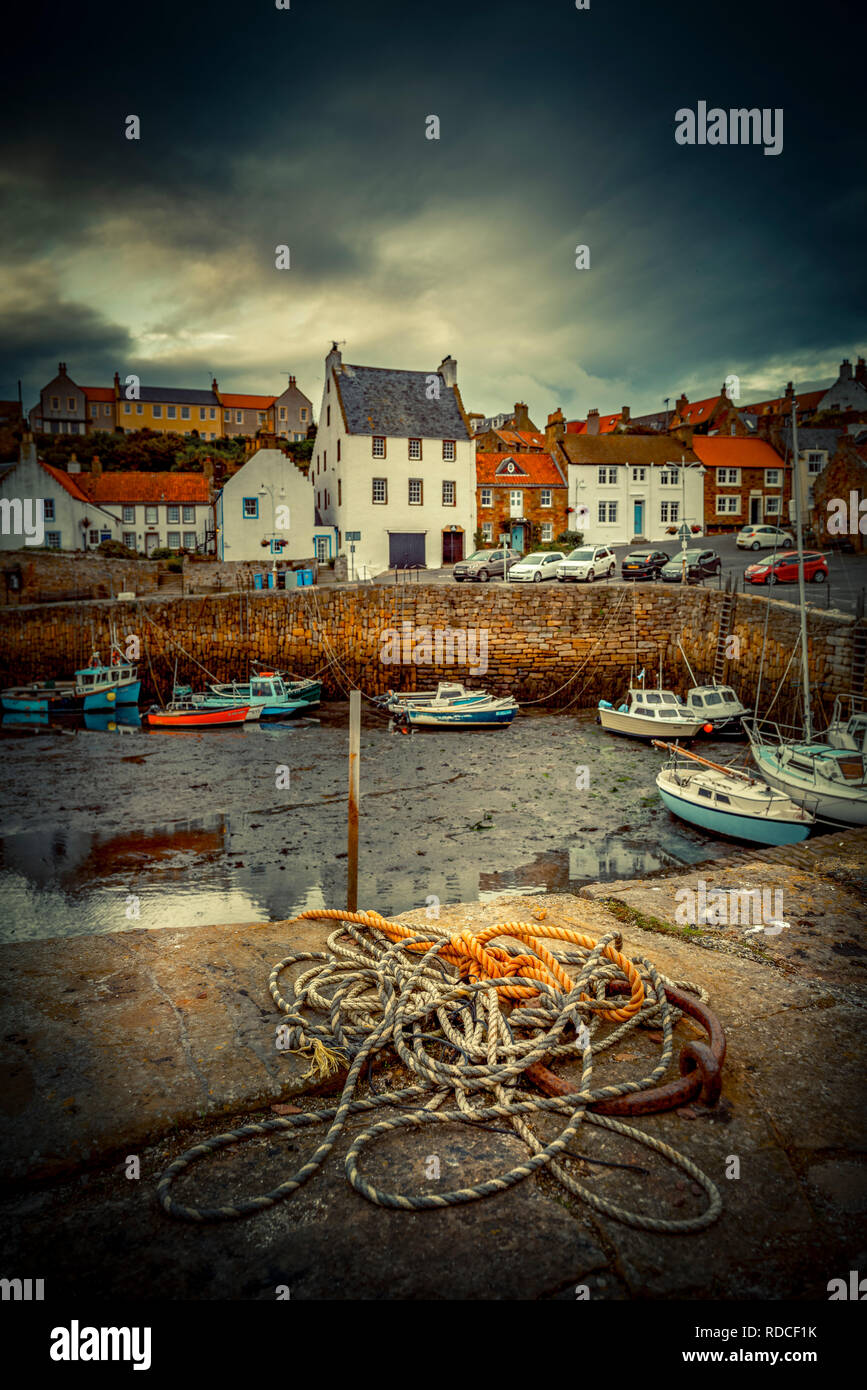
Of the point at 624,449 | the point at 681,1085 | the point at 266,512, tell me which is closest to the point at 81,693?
the point at 266,512

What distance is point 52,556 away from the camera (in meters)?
33.1

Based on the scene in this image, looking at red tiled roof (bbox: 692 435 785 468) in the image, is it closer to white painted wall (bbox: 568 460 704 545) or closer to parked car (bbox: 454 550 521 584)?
white painted wall (bbox: 568 460 704 545)

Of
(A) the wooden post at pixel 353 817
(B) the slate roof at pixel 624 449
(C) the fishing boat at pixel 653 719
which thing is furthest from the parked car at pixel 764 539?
(A) the wooden post at pixel 353 817

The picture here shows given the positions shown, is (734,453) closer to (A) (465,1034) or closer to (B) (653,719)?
(B) (653,719)

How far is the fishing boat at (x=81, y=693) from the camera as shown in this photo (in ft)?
79.0

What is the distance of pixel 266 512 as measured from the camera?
37.3 meters

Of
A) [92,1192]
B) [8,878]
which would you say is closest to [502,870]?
[8,878]

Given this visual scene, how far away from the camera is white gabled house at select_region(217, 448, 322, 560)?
36750 mm

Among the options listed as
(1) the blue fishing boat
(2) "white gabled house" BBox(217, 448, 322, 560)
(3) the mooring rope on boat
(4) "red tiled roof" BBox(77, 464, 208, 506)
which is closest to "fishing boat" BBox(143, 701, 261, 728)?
(1) the blue fishing boat

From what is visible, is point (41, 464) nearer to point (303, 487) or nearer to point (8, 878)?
point (303, 487)

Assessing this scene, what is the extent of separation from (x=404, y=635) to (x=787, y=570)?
1382 centimetres

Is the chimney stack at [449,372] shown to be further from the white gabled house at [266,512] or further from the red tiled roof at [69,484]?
the red tiled roof at [69,484]

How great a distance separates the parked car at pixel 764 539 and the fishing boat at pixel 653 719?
19375mm
